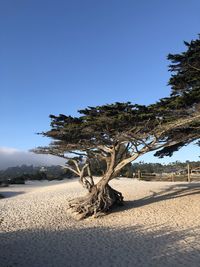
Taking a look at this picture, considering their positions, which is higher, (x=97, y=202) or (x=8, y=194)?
(x=8, y=194)

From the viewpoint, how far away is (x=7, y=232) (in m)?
13.8

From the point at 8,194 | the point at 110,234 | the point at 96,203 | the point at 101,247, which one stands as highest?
the point at 8,194

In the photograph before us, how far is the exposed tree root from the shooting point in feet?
56.1

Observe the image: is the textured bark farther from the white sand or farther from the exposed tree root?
the white sand

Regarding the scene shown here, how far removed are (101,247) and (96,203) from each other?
623 centimetres

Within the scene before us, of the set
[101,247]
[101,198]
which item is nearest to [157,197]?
[101,198]

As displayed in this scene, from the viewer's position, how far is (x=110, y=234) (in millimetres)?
12945

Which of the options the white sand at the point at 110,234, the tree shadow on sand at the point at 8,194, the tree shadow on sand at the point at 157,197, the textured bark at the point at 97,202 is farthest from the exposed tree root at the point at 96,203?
the tree shadow on sand at the point at 8,194

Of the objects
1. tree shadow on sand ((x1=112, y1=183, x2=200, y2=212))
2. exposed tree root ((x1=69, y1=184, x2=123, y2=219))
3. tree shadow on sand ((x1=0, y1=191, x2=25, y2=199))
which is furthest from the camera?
tree shadow on sand ((x1=0, y1=191, x2=25, y2=199))

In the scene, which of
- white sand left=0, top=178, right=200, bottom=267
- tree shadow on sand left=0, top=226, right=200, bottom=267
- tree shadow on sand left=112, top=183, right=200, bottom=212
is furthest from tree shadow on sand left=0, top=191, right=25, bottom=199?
tree shadow on sand left=0, top=226, right=200, bottom=267

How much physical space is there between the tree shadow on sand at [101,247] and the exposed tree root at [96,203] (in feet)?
9.71

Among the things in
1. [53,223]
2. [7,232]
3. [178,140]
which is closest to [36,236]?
[7,232]

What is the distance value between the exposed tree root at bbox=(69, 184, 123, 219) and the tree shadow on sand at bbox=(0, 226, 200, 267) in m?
2.96

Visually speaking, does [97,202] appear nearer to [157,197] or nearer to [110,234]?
[157,197]
